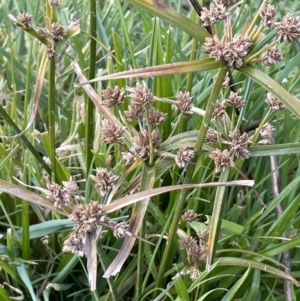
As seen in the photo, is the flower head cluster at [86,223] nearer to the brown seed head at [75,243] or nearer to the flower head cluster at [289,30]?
the brown seed head at [75,243]

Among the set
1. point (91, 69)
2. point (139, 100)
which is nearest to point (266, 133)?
point (139, 100)

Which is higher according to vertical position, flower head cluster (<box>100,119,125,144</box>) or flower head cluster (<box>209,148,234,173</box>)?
flower head cluster (<box>100,119,125,144</box>)

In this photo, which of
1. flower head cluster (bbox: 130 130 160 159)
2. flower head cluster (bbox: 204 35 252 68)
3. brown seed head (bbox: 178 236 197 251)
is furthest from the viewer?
brown seed head (bbox: 178 236 197 251)

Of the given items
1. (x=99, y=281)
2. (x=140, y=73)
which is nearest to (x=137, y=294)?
(x=99, y=281)

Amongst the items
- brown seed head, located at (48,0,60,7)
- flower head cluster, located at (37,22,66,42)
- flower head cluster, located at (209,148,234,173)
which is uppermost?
brown seed head, located at (48,0,60,7)

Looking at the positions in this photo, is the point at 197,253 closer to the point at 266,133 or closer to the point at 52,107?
the point at 266,133

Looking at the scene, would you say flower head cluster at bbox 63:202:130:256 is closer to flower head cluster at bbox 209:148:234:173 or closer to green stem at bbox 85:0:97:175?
flower head cluster at bbox 209:148:234:173

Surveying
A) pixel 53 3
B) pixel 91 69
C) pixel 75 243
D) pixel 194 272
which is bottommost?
pixel 194 272

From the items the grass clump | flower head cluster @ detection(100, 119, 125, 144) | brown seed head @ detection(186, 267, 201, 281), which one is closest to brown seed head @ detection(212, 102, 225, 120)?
the grass clump

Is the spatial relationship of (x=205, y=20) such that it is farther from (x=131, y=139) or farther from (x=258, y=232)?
(x=258, y=232)
